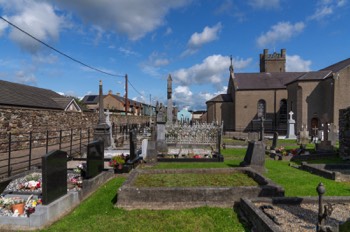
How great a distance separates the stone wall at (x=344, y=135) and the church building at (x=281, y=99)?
1762cm

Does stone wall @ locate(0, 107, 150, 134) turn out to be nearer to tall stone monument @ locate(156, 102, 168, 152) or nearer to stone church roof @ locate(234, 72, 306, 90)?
tall stone monument @ locate(156, 102, 168, 152)

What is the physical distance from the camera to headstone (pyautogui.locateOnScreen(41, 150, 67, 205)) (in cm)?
530

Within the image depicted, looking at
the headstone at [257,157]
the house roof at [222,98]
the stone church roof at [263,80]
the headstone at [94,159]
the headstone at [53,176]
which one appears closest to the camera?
the headstone at [53,176]

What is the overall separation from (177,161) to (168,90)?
1156 cm

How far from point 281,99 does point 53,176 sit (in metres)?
41.5

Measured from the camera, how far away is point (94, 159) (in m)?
7.81

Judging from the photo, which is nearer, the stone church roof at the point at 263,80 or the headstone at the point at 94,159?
the headstone at the point at 94,159

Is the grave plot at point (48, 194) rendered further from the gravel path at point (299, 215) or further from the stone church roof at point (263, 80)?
the stone church roof at point (263, 80)

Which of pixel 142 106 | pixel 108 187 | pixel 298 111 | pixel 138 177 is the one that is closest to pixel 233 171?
pixel 138 177

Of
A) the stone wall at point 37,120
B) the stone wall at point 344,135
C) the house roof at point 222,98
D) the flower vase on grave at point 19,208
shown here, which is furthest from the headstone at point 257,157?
the house roof at point 222,98

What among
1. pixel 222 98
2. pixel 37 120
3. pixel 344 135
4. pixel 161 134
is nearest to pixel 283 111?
pixel 222 98

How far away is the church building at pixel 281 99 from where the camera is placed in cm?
3159

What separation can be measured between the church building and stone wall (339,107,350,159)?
57.8ft

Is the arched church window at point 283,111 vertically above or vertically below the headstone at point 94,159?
above
